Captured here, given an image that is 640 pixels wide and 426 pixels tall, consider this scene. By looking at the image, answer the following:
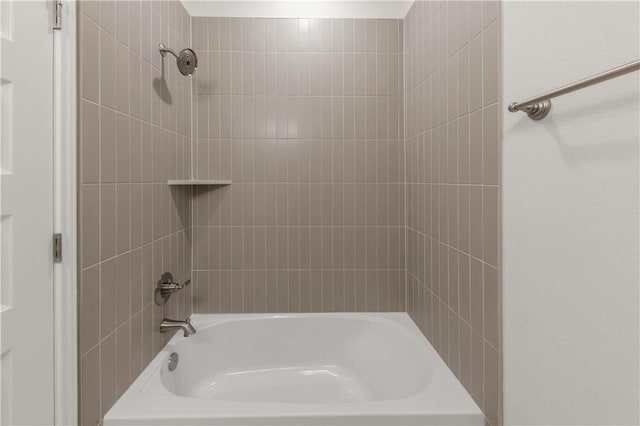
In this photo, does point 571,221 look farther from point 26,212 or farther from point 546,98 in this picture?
point 26,212

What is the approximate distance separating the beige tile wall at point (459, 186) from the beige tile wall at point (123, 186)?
3.90 feet

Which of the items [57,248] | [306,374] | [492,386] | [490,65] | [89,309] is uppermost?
[490,65]

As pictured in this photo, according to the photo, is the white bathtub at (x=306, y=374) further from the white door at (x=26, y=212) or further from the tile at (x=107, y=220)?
the tile at (x=107, y=220)

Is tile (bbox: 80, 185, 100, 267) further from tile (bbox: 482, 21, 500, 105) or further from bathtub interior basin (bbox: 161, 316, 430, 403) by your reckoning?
tile (bbox: 482, 21, 500, 105)

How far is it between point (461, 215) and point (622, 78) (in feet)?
2.40

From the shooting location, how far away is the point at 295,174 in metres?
2.14

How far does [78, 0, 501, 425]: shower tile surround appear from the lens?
123 cm

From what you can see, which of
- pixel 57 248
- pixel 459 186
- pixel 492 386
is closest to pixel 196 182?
pixel 57 248

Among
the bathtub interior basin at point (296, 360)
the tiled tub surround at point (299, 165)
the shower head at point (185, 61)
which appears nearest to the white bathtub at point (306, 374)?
the bathtub interior basin at point (296, 360)

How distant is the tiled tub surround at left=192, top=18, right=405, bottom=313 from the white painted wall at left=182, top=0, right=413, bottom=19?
0.14 feet

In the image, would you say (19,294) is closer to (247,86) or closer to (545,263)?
(545,263)

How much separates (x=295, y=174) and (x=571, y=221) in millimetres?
1526

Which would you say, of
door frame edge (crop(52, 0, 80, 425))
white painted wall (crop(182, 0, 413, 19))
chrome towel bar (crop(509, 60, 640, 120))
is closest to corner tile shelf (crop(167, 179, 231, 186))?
door frame edge (crop(52, 0, 80, 425))

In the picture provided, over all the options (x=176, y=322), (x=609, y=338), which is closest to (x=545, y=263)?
(x=609, y=338)
